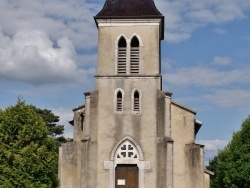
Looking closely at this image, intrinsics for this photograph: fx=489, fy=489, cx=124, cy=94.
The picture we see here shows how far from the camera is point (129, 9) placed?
102 feet

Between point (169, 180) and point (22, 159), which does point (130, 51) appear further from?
point (22, 159)

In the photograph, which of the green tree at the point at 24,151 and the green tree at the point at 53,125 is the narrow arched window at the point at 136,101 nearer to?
the green tree at the point at 24,151

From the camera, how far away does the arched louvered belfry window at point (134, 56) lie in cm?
3041

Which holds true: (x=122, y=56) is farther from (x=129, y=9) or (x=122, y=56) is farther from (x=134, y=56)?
(x=129, y=9)

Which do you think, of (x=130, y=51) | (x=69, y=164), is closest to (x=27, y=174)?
(x=69, y=164)

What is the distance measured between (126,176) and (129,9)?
10.5 meters

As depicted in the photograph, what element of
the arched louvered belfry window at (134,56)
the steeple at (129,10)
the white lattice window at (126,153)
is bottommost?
the white lattice window at (126,153)

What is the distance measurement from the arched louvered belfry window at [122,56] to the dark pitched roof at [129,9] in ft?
5.55

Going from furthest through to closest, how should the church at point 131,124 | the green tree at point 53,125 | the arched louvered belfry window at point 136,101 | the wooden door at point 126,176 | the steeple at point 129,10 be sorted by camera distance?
the green tree at point 53,125
the steeple at point 129,10
the arched louvered belfry window at point 136,101
the wooden door at point 126,176
the church at point 131,124

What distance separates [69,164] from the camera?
29.9 meters

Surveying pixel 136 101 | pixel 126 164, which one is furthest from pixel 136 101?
pixel 126 164

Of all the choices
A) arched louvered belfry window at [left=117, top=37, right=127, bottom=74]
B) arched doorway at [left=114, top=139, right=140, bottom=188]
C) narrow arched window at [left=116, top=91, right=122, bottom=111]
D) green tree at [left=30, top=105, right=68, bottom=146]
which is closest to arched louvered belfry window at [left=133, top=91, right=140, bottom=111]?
narrow arched window at [left=116, top=91, right=122, bottom=111]

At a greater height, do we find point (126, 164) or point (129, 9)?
point (129, 9)

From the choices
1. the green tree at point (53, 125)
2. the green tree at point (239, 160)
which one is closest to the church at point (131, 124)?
the green tree at point (239, 160)
